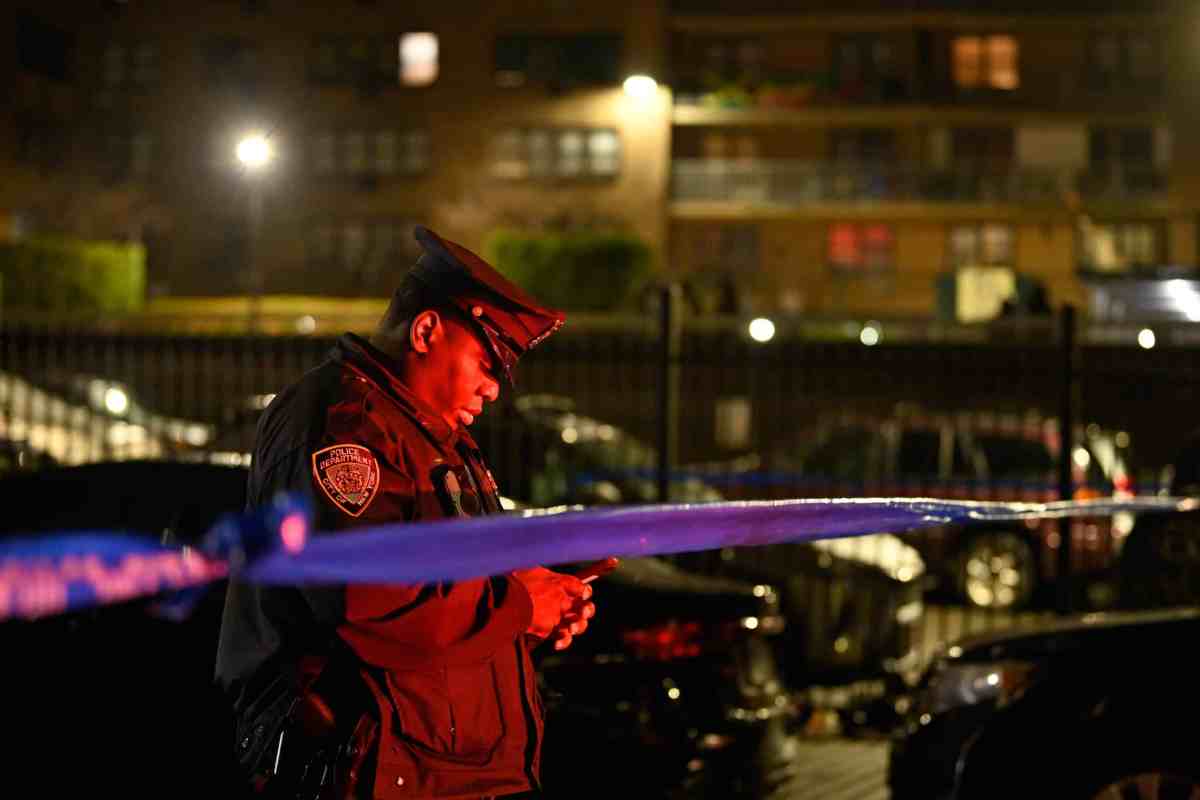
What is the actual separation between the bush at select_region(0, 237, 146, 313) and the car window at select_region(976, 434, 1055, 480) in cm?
2799

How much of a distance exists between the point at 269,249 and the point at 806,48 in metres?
16.2

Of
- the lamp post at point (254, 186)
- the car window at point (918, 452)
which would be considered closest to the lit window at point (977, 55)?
the lamp post at point (254, 186)

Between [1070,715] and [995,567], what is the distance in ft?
24.6

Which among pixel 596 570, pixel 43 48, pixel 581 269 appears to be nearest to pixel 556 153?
pixel 581 269

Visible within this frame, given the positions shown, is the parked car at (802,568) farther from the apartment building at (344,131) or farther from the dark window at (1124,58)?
the dark window at (1124,58)

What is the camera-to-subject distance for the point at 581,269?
4194cm

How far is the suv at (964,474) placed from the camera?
36.4ft

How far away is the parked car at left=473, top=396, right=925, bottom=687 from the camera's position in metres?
9.41

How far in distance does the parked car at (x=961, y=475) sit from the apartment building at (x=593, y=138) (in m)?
33.7

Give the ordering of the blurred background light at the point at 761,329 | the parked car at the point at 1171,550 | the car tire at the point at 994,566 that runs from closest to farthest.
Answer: the parked car at the point at 1171,550 → the blurred background light at the point at 761,329 → the car tire at the point at 994,566

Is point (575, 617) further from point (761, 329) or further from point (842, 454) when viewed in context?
point (842, 454)

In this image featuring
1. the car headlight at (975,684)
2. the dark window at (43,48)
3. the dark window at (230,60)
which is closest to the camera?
the car headlight at (975,684)

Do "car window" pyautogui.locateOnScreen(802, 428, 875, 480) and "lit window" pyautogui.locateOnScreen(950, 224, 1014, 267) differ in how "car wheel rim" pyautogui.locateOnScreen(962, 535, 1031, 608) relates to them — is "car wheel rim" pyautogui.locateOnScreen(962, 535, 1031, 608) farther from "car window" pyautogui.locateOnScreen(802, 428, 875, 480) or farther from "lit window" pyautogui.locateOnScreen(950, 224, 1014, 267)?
"lit window" pyautogui.locateOnScreen(950, 224, 1014, 267)

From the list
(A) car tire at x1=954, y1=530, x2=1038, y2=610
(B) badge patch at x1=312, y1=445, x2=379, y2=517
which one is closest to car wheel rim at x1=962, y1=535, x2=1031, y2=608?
(A) car tire at x1=954, y1=530, x2=1038, y2=610
